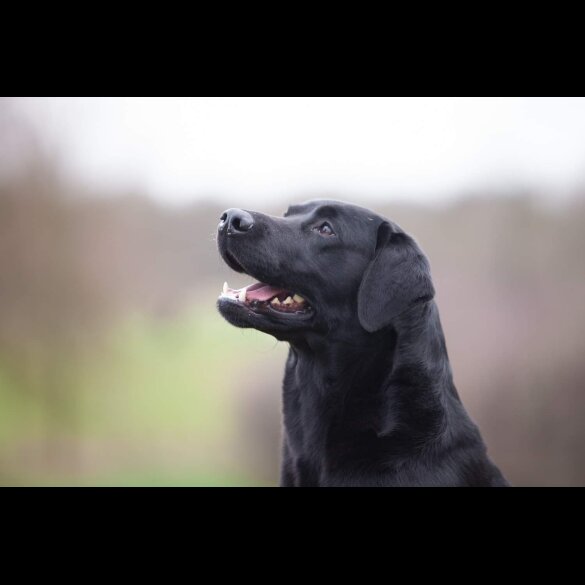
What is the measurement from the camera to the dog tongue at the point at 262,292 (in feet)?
7.05

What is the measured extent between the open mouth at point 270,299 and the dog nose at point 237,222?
0.24m

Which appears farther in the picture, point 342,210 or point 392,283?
point 342,210

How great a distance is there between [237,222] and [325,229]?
339mm

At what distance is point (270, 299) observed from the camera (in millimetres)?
2156

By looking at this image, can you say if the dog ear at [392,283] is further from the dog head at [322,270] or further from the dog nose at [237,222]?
the dog nose at [237,222]

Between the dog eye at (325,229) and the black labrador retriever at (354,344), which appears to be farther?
the dog eye at (325,229)

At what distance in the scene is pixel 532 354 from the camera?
9.39 feet

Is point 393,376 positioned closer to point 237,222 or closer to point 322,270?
point 322,270

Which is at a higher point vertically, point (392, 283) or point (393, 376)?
point (392, 283)

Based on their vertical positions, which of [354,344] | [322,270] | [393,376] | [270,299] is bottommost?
[393,376]

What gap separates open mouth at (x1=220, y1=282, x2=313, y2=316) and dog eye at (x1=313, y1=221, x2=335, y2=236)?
0.25 meters

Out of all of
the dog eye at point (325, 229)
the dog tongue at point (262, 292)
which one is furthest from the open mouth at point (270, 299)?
the dog eye at point (325, 229)

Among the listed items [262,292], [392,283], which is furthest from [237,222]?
[392,283]
